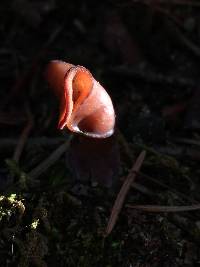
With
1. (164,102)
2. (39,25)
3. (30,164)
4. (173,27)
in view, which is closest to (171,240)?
(30,164)

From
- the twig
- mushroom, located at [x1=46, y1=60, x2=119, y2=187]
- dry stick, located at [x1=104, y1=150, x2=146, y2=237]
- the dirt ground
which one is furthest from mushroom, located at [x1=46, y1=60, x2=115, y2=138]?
the twig

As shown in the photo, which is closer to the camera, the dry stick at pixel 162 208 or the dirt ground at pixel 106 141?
the dirt ground at pixel 106 141

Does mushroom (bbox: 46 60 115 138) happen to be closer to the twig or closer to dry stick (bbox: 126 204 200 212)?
dry stick (bbox: 126 204 200 212)

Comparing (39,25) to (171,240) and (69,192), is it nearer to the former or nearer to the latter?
(69,192)

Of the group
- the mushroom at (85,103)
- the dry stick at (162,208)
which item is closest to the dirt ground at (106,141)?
the dry stick at (162,208)

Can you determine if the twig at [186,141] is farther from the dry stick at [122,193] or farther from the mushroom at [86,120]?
the mushroom at [86,120]

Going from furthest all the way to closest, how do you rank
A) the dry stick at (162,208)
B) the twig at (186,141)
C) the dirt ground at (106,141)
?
the twig at (186,141)
the dry stick at (162,208)
the dirt ground at (106,141)
